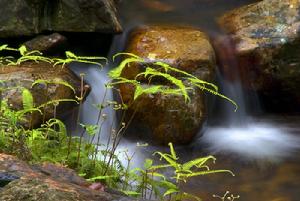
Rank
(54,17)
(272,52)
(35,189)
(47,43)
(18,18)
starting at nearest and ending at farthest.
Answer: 1. (35,189)
2. (18,18)
3. (47,43)
4. (54,17)
5. (272,52)

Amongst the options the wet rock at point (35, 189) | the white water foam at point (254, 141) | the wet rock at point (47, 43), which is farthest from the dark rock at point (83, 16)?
the wet rock at point (35, 189)

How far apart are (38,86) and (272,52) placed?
387cm

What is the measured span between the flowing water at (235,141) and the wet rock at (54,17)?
630mm

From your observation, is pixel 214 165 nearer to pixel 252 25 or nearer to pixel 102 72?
pixel 102 72

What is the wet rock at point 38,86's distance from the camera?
518 centimetres

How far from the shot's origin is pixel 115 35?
7383 millimetres

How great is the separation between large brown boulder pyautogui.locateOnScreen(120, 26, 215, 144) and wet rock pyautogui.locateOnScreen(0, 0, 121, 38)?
2.12 feet

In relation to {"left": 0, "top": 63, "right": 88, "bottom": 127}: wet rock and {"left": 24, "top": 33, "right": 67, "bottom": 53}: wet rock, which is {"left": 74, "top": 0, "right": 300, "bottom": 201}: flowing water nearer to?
{"left": 24, "top": 33, "right": 67, "bottom": 53}: wet rock

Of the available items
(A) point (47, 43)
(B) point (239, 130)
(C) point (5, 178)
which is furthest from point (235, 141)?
(C) point (5, 178)

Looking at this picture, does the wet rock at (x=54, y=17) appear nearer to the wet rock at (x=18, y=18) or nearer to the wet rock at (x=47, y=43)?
the wet rock at (x=18, y=18)

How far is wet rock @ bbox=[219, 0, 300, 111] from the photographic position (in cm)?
712

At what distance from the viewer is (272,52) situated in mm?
7121

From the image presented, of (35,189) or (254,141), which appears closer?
(35,189)

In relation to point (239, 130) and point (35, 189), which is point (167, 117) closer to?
point (239, 130)
